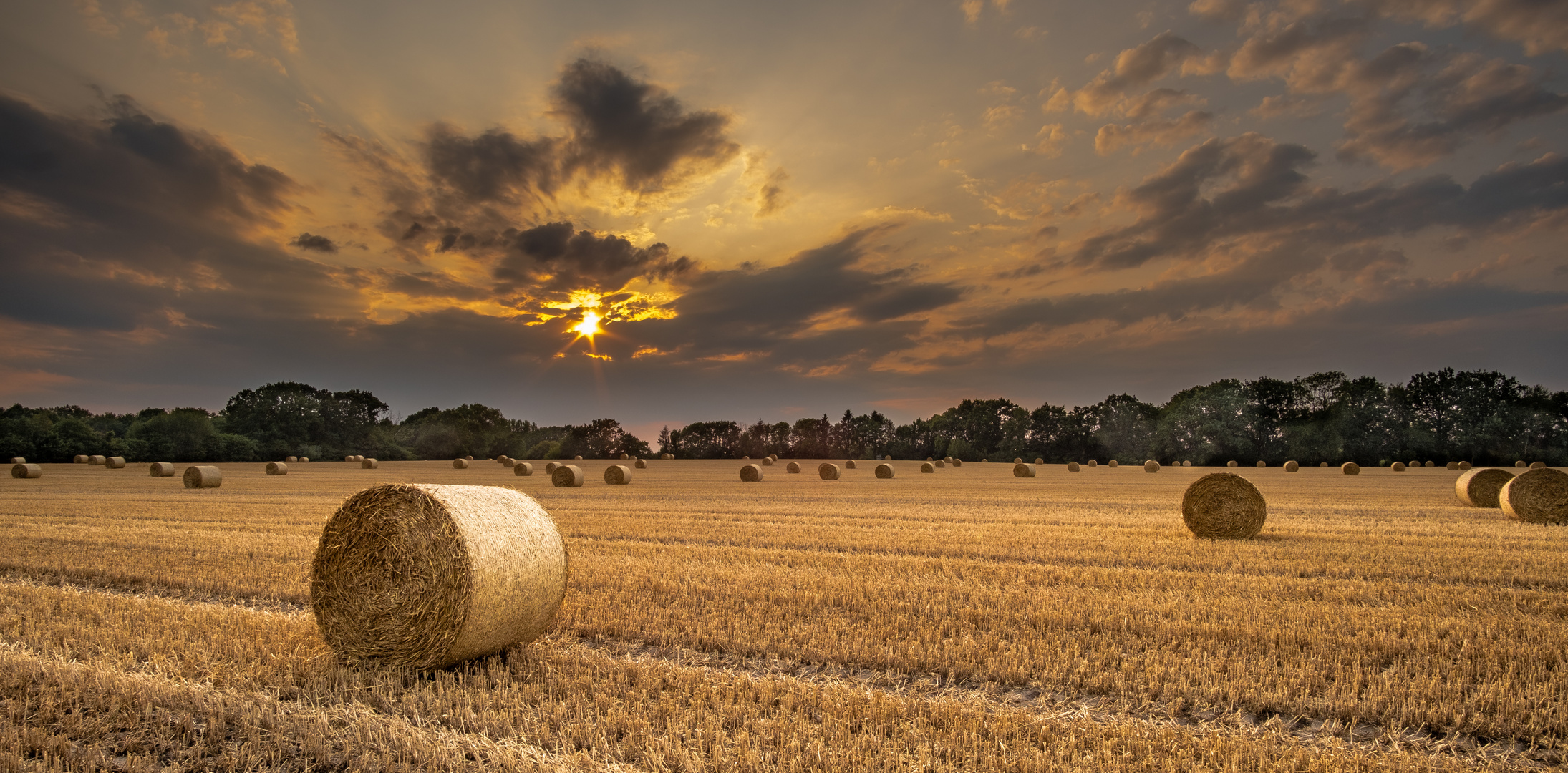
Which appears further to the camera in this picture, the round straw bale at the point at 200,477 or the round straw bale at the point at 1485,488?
the round straw bale at the point at 200,477

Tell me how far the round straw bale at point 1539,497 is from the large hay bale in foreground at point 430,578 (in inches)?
753

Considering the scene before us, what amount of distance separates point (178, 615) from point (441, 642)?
341 cm

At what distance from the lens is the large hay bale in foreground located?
568cm

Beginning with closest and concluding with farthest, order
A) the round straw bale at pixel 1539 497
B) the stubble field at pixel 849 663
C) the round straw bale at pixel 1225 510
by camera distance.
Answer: the stubble field at pixel 849 663 → the round straw bale at pixel 1225 510 → the round straw bale at pixel 1539 497

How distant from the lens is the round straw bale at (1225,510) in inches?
513

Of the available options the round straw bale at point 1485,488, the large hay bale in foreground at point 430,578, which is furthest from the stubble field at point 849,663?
the round straw bale at point 1485,488

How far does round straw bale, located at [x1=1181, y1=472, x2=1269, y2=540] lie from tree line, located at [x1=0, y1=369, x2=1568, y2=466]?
6337cm

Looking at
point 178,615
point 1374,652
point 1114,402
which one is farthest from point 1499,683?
point 1114,402

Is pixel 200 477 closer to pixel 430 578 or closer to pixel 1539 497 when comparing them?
pixel 430 578

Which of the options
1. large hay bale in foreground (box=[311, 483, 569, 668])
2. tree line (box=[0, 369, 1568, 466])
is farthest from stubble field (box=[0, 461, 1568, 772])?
tree line (box=[0, 369, 1568, 466])

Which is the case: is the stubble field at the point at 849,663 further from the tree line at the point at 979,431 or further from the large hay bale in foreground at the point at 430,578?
the tree line at the point at 979,431

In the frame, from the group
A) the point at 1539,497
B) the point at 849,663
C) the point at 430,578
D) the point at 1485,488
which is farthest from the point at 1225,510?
the point at 430,578

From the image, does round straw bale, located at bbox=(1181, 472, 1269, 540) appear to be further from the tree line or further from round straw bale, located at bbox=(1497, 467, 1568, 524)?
the tree line

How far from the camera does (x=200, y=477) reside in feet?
89.9
